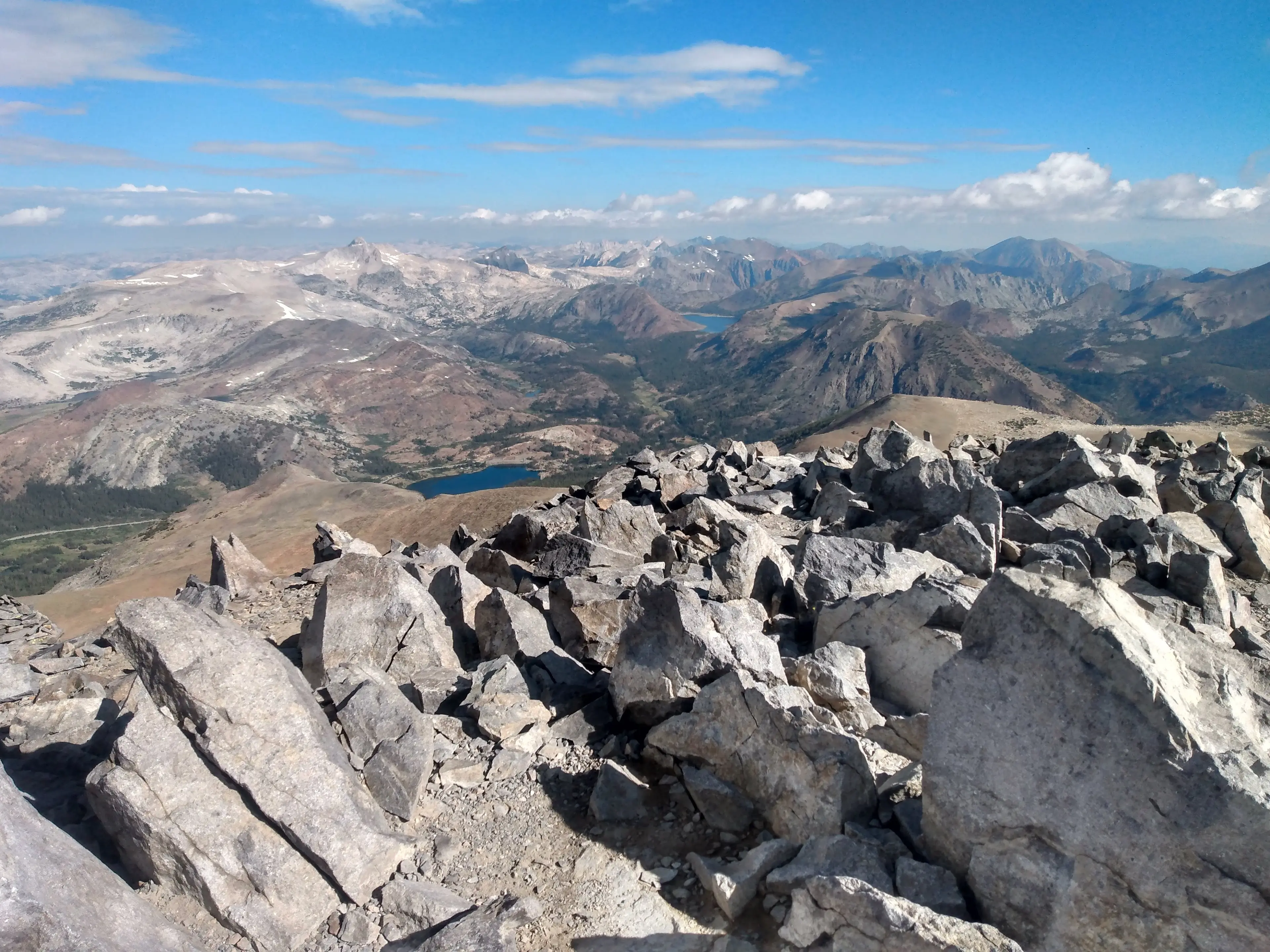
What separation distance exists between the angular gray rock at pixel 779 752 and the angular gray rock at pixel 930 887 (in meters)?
1.09

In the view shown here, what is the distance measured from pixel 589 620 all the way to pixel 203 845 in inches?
322

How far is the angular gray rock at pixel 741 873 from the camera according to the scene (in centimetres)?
868

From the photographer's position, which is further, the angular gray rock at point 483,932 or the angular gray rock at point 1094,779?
the angular gray rock at point 483,932

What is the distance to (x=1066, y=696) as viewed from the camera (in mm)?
7855

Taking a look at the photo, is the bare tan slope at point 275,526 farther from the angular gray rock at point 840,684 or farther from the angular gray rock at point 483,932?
the angular gray rock at point 840,684

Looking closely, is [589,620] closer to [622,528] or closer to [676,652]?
[676,652]

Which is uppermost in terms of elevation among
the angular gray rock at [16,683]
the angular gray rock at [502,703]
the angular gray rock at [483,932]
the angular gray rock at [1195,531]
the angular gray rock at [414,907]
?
the angular gray rock at [1195,531]

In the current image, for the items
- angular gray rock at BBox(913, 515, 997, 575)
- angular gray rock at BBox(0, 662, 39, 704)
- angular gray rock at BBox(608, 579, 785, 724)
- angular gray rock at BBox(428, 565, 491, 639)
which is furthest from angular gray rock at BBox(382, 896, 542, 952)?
angular gray rock at BBox(913, 515, 997, 575)

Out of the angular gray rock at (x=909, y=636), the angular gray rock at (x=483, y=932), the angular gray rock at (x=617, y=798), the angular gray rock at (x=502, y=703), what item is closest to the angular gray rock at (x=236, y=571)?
the angular gray rock at (x=502, y=703)

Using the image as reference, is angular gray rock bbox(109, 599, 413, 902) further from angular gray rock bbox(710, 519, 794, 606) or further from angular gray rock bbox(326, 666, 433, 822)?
angular gray rock bbox(710, 519, 794, 606)

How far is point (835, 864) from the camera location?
8.50m

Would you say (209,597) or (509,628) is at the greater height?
(509,628)

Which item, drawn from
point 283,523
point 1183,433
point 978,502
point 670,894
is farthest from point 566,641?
point 283,523

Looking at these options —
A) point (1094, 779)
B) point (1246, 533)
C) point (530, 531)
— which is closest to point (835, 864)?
point (1094, 779)
